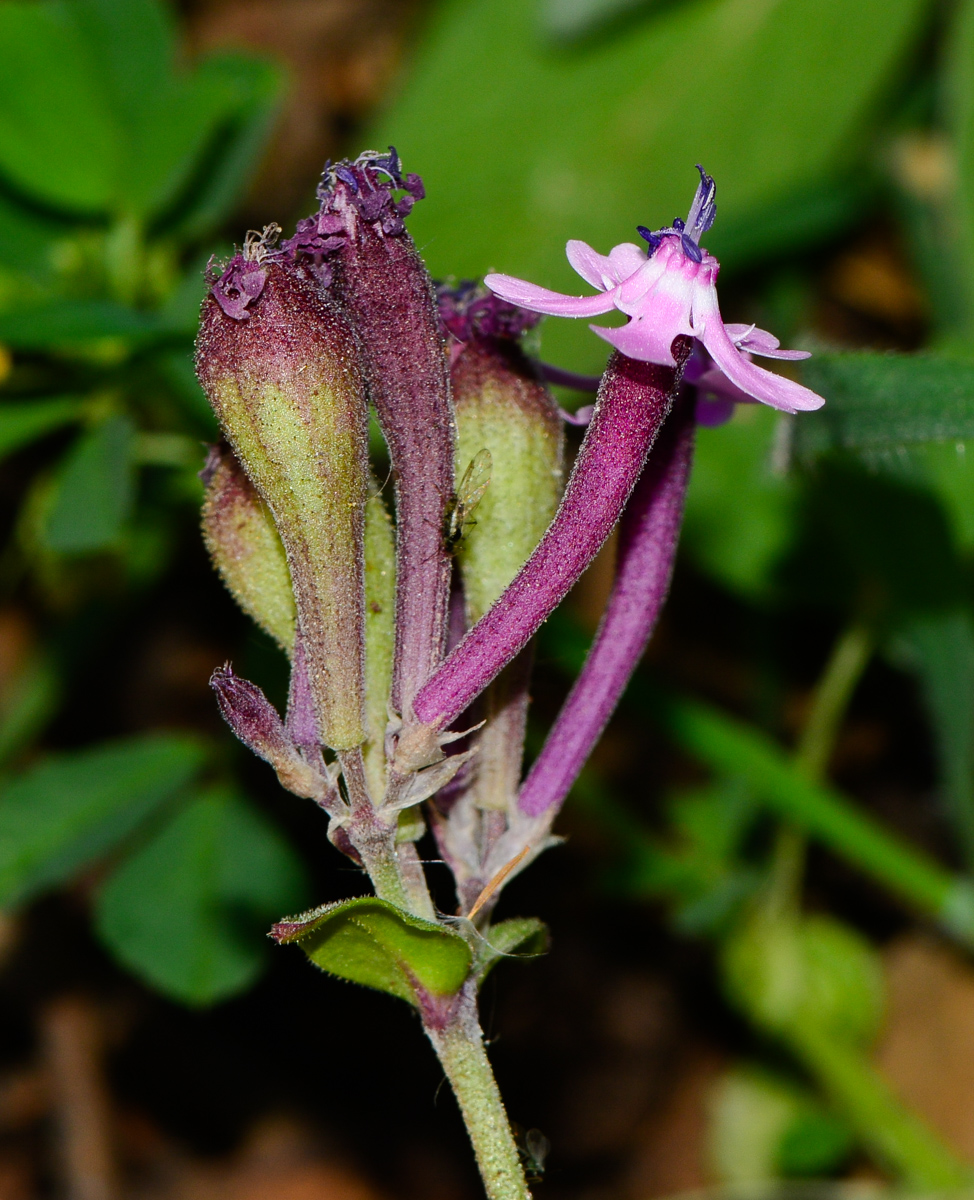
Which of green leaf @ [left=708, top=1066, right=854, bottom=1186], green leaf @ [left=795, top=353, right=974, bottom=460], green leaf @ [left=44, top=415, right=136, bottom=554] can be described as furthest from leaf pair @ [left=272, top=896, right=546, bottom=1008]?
green leaf @ [left=708, top=1066, right=854, bottom=1186]

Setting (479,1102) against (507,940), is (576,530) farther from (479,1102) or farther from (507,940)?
(479,1102)

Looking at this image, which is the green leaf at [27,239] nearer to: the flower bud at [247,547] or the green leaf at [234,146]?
the green leaf at [234,146]

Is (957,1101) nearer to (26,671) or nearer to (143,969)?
(143,969)

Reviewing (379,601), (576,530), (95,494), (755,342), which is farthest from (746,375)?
(95,494)

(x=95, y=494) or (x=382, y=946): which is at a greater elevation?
(x=95, y=494)

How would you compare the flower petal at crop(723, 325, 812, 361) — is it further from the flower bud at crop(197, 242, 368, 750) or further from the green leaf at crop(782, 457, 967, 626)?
the green leaf at crop(782, 457, 967, 626)

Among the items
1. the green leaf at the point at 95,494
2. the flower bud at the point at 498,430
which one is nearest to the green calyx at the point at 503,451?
the flower bud at the point at 498,430

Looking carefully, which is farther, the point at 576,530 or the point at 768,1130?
the point at 768,1130
